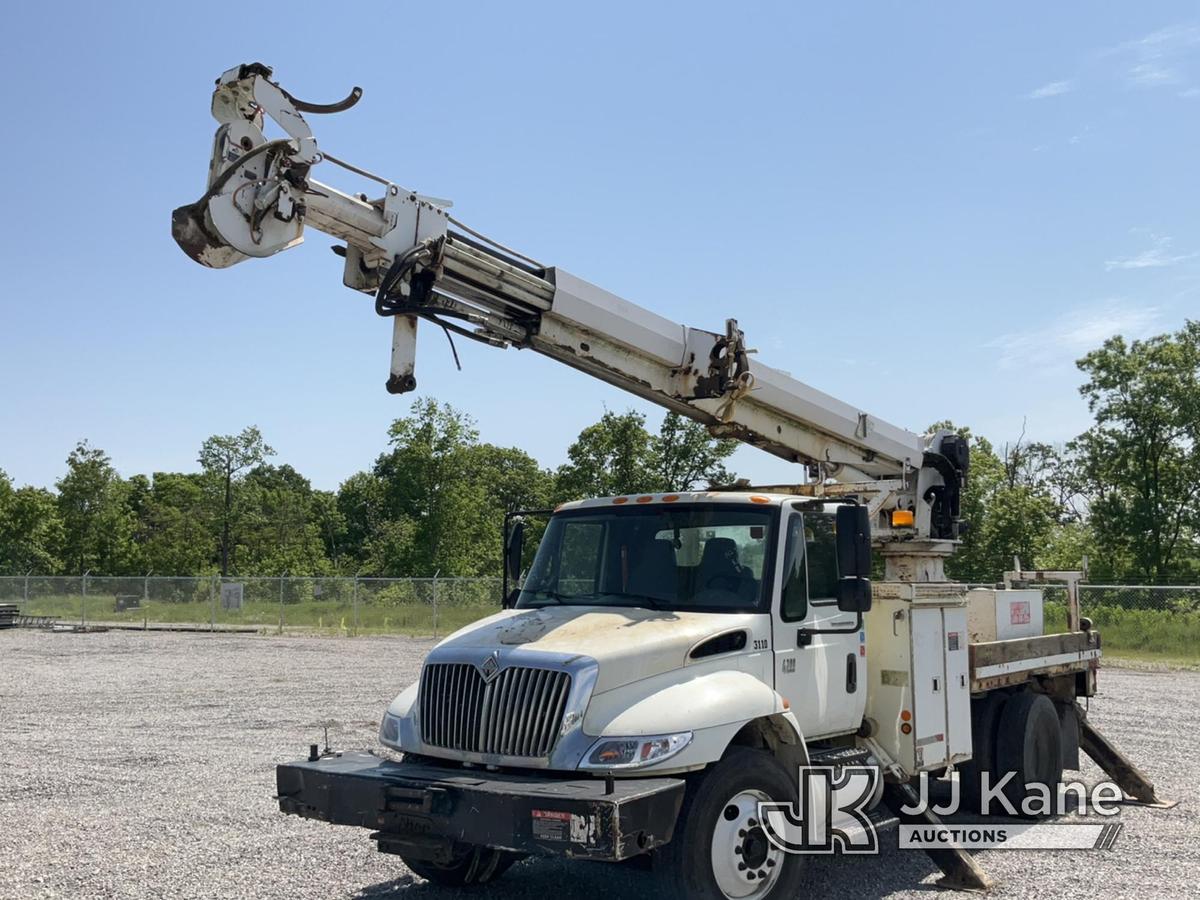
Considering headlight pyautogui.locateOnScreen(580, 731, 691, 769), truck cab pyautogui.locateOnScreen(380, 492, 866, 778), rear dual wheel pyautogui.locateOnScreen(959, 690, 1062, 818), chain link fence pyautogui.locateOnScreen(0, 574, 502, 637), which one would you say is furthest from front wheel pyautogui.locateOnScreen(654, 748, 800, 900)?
chain link fence pyautogui.locateOnScreen(0, 574, 502, 637)

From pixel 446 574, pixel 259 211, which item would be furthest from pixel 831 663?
pixel 446 574

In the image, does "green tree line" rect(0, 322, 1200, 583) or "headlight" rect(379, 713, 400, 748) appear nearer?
"headlight" rect(379, 713, 400, 748)

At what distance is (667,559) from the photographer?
22.8 feet

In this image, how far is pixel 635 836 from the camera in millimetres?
5219

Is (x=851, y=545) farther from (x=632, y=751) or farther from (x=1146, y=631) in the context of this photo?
(x=1146, y=631)

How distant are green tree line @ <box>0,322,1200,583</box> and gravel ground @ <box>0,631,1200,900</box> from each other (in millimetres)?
16405

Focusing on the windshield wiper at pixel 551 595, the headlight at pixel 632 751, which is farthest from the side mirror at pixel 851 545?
the windshield wiper at pixel 551 595

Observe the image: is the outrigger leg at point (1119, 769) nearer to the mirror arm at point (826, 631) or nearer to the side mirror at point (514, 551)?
the mirror arm at point (826, 631)

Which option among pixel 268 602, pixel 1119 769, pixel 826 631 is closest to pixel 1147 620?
pixel 1119 769

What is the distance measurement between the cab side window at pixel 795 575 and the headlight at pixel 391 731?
2.48 meters

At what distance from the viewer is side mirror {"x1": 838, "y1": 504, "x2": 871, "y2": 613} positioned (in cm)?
657

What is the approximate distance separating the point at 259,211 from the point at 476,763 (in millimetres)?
3545

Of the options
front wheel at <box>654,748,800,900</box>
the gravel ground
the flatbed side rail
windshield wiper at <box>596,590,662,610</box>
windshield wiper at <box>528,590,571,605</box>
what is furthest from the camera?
the flatbed side rail

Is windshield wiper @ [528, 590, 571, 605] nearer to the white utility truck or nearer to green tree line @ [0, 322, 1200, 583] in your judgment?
the white utility truck
